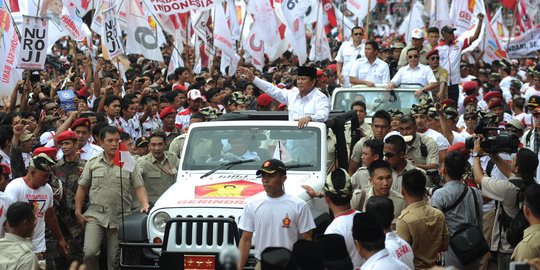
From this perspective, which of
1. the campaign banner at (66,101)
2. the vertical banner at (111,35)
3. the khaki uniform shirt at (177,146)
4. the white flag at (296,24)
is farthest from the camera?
the white flag at (296,24)

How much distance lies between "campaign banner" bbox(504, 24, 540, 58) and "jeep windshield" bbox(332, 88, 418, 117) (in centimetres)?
978

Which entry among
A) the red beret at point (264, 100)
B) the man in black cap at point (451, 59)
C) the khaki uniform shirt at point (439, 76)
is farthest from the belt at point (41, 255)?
the man in black cap at point (451, 59)

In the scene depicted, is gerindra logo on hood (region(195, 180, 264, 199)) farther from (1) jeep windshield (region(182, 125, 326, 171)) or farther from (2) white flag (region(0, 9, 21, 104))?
(2) white flag (region(0, 9, 21, 104))

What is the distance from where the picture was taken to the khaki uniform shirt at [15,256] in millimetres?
5496

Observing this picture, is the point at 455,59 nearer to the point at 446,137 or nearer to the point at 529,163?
the point at 446,137

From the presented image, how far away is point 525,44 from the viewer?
72.0 feet

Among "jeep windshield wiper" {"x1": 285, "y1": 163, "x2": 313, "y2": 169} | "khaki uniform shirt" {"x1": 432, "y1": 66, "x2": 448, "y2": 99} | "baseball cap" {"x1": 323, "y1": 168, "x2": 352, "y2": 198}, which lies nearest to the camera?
"baseball cap" {"x1": 323, "y1": 168, "x2": 352, "y2": 198}

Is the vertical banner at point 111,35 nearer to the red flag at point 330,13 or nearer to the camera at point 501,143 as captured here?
the camera at point 501,143

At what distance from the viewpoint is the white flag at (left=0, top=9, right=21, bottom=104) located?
12186 mm

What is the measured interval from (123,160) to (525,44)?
53.3 feet

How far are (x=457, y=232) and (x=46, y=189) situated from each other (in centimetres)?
402

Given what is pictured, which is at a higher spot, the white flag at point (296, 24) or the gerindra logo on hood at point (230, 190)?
the white flag at point (296, 24)

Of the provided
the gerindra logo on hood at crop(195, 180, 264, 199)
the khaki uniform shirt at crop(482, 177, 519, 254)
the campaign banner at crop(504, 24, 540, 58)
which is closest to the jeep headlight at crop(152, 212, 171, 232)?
the gerindra logo on hood at crop(195, 180, 264, 199)

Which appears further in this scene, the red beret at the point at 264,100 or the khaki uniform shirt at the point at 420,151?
the red beret at the point at 264,100
